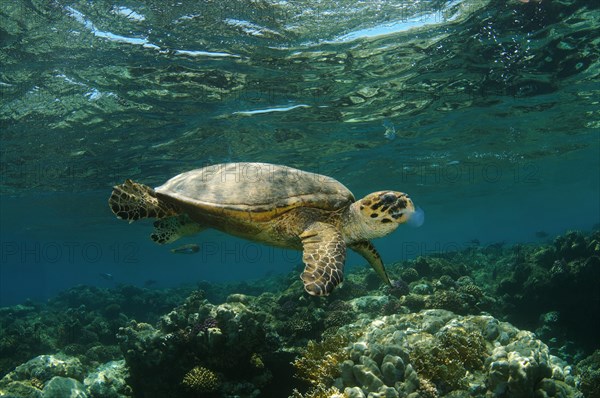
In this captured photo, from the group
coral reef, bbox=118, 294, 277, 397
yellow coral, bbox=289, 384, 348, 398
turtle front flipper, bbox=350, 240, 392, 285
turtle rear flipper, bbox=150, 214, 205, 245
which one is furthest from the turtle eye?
turtle rear flipper, bbox=150, 214, 205, 245

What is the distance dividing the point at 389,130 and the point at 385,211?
16.1 m

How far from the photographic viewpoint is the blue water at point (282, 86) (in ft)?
36.3

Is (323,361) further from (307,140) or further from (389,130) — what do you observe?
(389,130)

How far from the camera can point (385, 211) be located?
19.3 feet

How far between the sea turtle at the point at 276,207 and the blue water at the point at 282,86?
6.18m

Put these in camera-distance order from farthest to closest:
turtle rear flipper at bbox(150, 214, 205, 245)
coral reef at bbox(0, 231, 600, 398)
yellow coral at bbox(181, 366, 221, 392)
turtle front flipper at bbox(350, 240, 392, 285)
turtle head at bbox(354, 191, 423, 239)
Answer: turtle rear flipper at bbox(150, 214, 205, 245)
turtle front flipper at bbox(350, 240, 392, 285)
yellow coral at bbox(181, 366, 221, 392)
turtle head at bbox(354, 191, 423, 239)
coral reef at bbox(0, 231, 600, 398)

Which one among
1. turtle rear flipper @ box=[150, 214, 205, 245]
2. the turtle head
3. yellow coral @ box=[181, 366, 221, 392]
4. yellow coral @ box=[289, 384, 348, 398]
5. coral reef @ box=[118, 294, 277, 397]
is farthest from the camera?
turtle rear flipper @ box=[150, 214, 205, 245]

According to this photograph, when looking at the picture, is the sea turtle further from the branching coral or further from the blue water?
the blue water

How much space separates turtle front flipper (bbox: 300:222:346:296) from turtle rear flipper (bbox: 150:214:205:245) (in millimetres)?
2759

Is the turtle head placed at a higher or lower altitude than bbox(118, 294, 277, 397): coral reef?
higher

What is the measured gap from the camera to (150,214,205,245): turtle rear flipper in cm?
745

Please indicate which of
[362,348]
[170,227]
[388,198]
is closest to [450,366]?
[362,348]

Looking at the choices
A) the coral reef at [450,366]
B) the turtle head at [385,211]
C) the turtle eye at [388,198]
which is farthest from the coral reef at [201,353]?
the turtle eye at [388,198]

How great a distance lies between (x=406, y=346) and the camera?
5.00m
